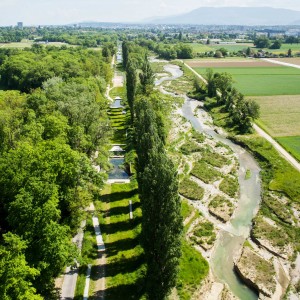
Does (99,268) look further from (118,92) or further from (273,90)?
(273,90)

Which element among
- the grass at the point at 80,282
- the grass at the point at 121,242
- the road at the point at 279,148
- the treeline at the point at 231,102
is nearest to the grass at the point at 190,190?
the grass at the point at 121,242

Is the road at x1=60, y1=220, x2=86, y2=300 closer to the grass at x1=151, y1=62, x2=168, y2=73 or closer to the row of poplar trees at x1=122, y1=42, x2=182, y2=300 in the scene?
the row of poplar trees at x1=122, y1=42, x2=182, y2=300

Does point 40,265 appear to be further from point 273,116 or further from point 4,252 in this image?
point 273,116

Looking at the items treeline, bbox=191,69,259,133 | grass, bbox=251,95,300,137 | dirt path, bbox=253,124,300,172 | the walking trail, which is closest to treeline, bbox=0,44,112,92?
treeline, bbox=191,69,259,133

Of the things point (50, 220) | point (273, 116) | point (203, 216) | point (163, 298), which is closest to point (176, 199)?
point (163, 298)

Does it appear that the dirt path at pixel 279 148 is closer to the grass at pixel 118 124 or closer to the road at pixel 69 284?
the grass at pixel 118 124

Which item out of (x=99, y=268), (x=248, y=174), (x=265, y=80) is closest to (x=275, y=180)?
(x=248, y=174)

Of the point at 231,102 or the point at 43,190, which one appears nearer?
the point at 43,190
